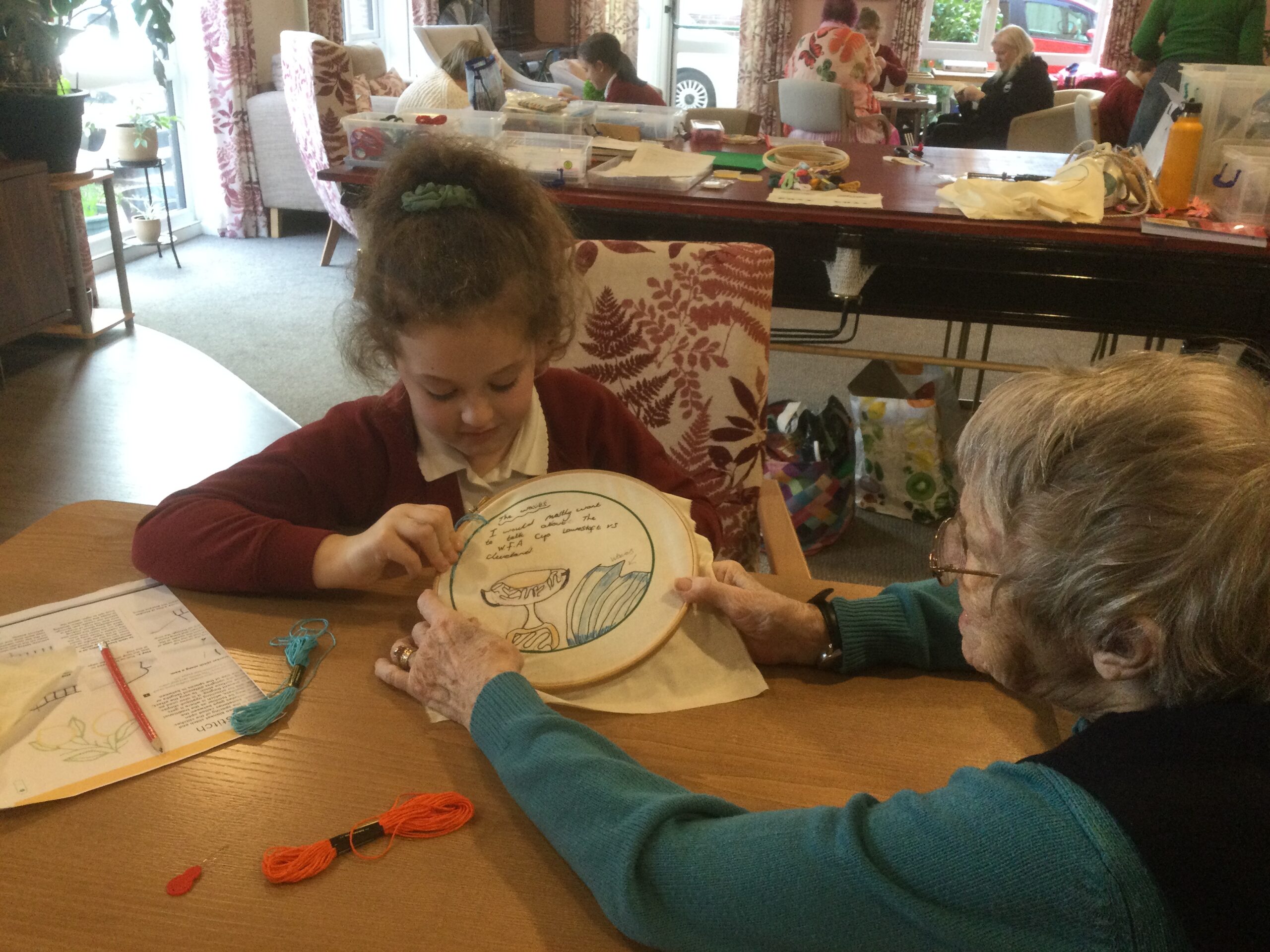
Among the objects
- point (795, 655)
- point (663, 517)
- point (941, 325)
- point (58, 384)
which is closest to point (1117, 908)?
point (795, 655)

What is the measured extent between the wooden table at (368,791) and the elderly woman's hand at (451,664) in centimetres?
2

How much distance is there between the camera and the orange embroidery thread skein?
71 cm

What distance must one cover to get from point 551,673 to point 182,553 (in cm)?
42

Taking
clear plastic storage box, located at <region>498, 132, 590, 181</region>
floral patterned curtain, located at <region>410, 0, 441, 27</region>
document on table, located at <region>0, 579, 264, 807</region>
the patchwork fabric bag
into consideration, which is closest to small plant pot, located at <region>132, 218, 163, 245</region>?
floral patterned curtain, located at <region>410, 0, 441, 27</region>

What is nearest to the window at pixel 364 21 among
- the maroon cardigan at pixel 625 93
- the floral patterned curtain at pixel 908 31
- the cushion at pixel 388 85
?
the cushion at pixel 388 85

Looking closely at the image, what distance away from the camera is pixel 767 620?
98 centimetres

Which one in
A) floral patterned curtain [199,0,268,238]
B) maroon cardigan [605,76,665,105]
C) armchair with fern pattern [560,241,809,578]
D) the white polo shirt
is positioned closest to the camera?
the white polo shirt

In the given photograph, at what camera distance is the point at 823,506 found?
110 inches

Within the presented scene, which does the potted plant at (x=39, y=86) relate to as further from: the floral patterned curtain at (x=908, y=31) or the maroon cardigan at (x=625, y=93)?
the floral patterned curtain at (x=908, y=31)

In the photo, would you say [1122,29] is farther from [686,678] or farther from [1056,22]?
[686,678]

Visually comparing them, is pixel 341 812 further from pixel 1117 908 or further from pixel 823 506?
pixel 823 506

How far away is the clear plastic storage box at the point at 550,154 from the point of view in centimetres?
249

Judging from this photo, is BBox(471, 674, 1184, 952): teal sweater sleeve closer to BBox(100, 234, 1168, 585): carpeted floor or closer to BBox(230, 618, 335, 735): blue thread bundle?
BBox(230, 618, 335, 735): blue thread bundle

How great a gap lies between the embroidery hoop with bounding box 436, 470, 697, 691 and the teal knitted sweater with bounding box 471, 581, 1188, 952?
17cm
